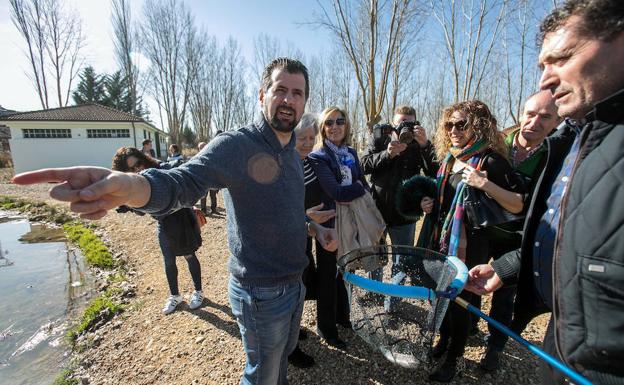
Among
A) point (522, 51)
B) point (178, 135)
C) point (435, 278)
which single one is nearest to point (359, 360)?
point (435, 278)

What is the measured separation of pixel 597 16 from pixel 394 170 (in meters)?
2.11

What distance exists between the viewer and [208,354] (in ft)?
9.53

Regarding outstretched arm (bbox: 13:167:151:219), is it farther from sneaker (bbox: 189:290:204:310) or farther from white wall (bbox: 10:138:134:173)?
white wall (bbox: 10:138:134:173)

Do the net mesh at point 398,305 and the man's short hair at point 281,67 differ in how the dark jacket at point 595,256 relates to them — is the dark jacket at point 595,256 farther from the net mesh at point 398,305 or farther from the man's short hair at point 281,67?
the man's short hair at point 281,67

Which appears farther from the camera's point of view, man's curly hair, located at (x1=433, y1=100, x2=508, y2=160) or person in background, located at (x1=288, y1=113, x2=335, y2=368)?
person in background, located at (x1=288, y1=113, x2=335, y2=368)

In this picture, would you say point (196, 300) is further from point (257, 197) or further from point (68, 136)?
point (68, 136)

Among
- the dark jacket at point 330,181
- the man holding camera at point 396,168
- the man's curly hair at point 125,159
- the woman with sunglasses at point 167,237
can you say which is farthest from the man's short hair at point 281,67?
the man's curly hair at point 125,159

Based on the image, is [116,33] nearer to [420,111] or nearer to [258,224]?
[420,111]

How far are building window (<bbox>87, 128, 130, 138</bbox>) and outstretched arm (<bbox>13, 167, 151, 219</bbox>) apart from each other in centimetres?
2842

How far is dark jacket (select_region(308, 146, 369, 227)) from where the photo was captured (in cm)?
253

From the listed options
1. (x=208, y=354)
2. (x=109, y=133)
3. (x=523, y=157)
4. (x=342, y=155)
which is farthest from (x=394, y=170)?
(x=109, y=133)

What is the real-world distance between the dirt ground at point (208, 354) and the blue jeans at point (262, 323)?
1.10m

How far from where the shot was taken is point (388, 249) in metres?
1.84

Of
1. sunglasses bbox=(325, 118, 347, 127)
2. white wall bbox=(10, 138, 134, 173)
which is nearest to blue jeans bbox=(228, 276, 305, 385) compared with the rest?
sunglasses bbox=(325, 118, 347, 127)
